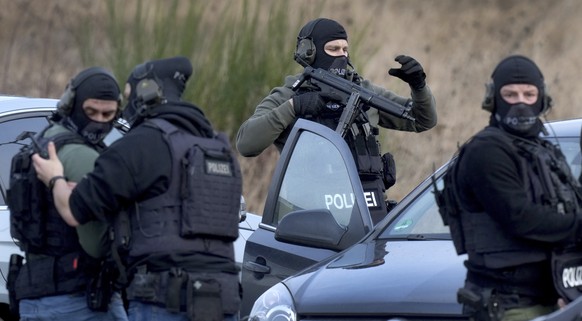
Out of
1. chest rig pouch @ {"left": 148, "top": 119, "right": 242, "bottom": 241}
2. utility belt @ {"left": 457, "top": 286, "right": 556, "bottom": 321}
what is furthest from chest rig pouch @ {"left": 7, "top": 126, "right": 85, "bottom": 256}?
utility belt @ {"left": 457, "top": 286, "right": 556, "bottom": 321}

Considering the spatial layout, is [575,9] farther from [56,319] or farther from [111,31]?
[56,319]

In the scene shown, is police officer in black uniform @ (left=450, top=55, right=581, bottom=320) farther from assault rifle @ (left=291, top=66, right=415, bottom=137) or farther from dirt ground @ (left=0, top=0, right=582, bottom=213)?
dirt ground @ (left=0, top=0, right=582, bottom=213)

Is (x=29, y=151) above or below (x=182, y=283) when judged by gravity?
above

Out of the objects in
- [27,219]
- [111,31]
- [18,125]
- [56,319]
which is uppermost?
[111,31]

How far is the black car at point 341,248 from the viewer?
508cm

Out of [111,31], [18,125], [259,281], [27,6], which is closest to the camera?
[259,281]

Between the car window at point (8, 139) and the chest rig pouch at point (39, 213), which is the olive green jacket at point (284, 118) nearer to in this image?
the car window at point (8, 139)

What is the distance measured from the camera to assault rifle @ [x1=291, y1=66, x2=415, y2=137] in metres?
6.93

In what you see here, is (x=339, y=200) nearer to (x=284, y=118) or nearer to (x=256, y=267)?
(x=256, y=267)

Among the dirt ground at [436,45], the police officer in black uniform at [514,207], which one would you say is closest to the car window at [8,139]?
the police officer in black uniform at [514,207]

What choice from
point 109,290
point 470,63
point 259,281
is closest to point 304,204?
point 259,281

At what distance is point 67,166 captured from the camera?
16.9 feet

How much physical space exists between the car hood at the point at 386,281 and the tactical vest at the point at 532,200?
28 cm

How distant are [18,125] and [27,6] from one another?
13.5m
